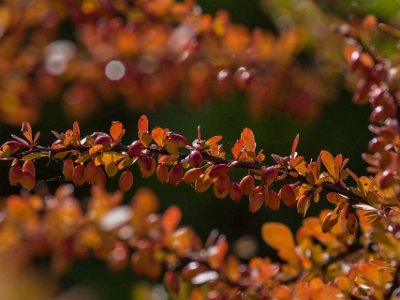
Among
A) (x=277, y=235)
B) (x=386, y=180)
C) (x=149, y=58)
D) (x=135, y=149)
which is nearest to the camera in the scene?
(x=386, y=180)

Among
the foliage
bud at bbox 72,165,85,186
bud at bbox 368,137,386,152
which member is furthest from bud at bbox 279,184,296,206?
the foliage

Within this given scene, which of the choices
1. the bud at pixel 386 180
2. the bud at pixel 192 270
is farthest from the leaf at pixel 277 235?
the bud at pixel 386 180

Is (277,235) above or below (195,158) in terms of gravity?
below

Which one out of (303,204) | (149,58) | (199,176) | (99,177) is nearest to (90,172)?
(99,177)

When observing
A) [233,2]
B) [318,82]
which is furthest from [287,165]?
[233,2]

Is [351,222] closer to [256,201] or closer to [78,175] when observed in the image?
[256,201]

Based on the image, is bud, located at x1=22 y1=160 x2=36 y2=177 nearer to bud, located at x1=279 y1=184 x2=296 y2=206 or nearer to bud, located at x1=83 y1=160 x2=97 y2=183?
bud, located at x1=83 y1=160 x2=97 y2=183

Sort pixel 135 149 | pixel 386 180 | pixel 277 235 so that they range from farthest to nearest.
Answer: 1. pixel 277 235
2. pixel 135 149
3. pixel 386 180

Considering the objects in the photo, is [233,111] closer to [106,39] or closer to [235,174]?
[235,174]
